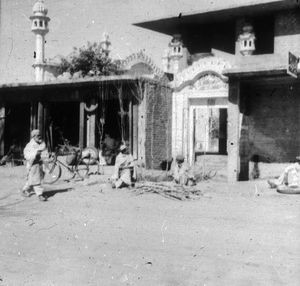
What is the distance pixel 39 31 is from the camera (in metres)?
25.6

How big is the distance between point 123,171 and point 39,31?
16750 millimetres

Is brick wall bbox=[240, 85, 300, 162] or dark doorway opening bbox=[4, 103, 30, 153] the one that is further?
dark doorway opening bbox=[4, 103, 30, 153]

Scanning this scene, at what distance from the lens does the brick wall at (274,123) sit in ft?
46.2

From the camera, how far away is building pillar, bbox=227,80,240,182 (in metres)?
13.5

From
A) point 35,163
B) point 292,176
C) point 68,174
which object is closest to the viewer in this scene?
point 35,163

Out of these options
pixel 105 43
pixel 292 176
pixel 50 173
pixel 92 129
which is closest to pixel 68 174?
pixel 50 173

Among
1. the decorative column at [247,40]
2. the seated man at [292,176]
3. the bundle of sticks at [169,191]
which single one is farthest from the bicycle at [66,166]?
the decorative column at [247,40]

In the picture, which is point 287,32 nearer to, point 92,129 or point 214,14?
point 214,14

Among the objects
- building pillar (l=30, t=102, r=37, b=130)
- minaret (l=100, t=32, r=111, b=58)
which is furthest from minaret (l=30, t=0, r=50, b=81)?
building pillar (l=30, t=102, r=37, b=130)

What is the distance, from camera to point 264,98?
14.7 m

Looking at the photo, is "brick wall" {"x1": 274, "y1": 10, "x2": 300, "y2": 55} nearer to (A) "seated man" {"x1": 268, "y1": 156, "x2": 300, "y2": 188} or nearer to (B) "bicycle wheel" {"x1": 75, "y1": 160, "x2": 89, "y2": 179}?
(A) "seated man" {"x1": 268, "y1": 156, "x2": 300, "y2": 188}

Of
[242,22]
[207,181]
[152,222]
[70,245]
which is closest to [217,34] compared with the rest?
[242,22]

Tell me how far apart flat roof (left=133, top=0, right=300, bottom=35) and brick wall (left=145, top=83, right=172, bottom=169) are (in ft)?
10.3

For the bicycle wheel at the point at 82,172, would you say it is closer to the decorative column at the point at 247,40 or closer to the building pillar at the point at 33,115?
the building pillar at the point at 33,115
